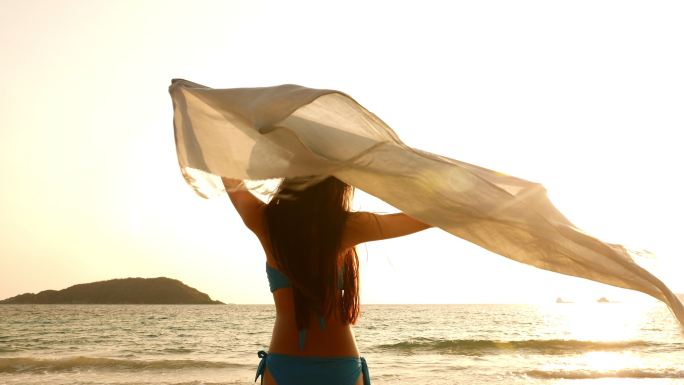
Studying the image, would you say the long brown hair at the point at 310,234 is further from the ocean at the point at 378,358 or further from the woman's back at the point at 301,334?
the ocean at the point at 378,358

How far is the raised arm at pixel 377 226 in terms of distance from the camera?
7.36ft

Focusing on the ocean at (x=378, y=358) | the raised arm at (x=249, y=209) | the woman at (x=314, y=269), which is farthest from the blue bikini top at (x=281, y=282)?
the ocean at (x=378, y=358)

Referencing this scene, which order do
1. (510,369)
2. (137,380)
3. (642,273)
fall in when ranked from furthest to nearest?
1. (510,369)
2. (137,380)
3. (642,273)

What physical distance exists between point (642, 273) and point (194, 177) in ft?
4.57

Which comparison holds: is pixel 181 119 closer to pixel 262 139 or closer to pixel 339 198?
pixel 262 139


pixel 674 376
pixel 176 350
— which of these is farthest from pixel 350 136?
pixel 176 350

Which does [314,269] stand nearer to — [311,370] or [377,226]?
[377,226]

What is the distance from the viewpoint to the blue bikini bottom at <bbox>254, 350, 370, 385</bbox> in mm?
2371

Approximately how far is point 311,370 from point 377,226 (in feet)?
1.85

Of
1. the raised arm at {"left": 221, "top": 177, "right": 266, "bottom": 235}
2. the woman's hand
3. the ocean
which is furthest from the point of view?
the ocean

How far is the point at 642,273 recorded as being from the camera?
201 cm

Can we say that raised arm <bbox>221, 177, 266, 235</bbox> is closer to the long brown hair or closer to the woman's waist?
the long brown hair

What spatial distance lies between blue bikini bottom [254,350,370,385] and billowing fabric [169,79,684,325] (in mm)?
642

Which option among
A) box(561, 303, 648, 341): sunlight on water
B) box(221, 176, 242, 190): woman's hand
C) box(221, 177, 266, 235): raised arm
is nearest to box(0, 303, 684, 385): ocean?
box(561, 303, 648, 341): sunlight on water
